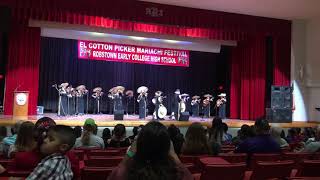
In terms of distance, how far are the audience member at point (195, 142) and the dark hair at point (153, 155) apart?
221 cm

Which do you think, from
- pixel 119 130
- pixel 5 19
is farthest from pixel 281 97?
pixel 5 19

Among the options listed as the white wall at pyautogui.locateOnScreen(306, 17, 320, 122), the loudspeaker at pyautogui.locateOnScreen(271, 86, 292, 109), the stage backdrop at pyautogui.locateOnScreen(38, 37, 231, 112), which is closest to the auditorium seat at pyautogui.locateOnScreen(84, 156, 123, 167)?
the loudspeaker at pyautogui.locateOnScreen(271, 86, 292, 109)

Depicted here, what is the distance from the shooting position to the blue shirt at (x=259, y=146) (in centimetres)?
428

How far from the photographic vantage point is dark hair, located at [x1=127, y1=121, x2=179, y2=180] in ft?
5.32

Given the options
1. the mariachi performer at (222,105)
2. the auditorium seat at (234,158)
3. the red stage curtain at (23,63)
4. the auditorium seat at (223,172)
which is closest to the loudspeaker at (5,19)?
the red stage curtain at (23,63)

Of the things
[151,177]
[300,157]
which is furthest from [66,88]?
[151,177]

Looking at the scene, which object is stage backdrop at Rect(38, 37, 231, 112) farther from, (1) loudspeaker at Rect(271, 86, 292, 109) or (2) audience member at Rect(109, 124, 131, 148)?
(2) audience member at Rect(109, 124, 131, 148)

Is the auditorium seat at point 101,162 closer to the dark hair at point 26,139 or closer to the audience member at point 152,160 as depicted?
the dark hair at point 26,139

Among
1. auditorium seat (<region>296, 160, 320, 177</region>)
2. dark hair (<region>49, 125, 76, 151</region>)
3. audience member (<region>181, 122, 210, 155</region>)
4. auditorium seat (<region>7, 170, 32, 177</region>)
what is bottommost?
auditorium seat (<region>296, 160, 320, 177</region>)

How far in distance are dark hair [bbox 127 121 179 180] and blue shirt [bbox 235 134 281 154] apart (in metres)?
2.83

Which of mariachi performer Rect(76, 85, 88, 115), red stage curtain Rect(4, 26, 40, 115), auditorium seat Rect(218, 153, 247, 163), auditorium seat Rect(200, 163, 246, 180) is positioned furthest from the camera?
mariachi performer Rect(76, 85, 88, 115)

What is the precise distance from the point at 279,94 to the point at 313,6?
9.61 feet

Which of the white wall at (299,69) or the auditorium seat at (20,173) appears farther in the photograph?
the white wall at (299,69)

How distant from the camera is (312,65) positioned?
42.7 feet
